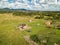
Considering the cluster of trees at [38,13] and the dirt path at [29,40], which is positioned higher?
the cluster of trees at [38,13]

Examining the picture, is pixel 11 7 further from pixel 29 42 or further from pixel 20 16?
pixel 29 42

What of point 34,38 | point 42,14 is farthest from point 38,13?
point 34,38

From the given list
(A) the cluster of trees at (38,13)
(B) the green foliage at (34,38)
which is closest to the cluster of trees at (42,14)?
(A) the cluster of trees at (38,13)

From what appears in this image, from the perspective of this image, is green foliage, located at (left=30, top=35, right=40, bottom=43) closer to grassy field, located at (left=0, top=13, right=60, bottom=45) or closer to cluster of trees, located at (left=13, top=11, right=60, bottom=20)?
grassy field, located at (left=0, top=13, right=60, bottom=45)

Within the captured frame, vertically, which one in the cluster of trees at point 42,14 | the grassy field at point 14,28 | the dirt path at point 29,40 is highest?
the cluster of trees at point 42,14

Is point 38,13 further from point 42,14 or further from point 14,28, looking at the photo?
point 14,28

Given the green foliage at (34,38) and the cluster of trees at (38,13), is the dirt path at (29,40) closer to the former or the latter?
the green foliage at (34,38)

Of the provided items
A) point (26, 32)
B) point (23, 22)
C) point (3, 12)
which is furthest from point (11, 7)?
point (26, 32)

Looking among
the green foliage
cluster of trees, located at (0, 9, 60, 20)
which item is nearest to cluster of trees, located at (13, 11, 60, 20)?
cluster of trees, located at (0, 9, 60, 20)
